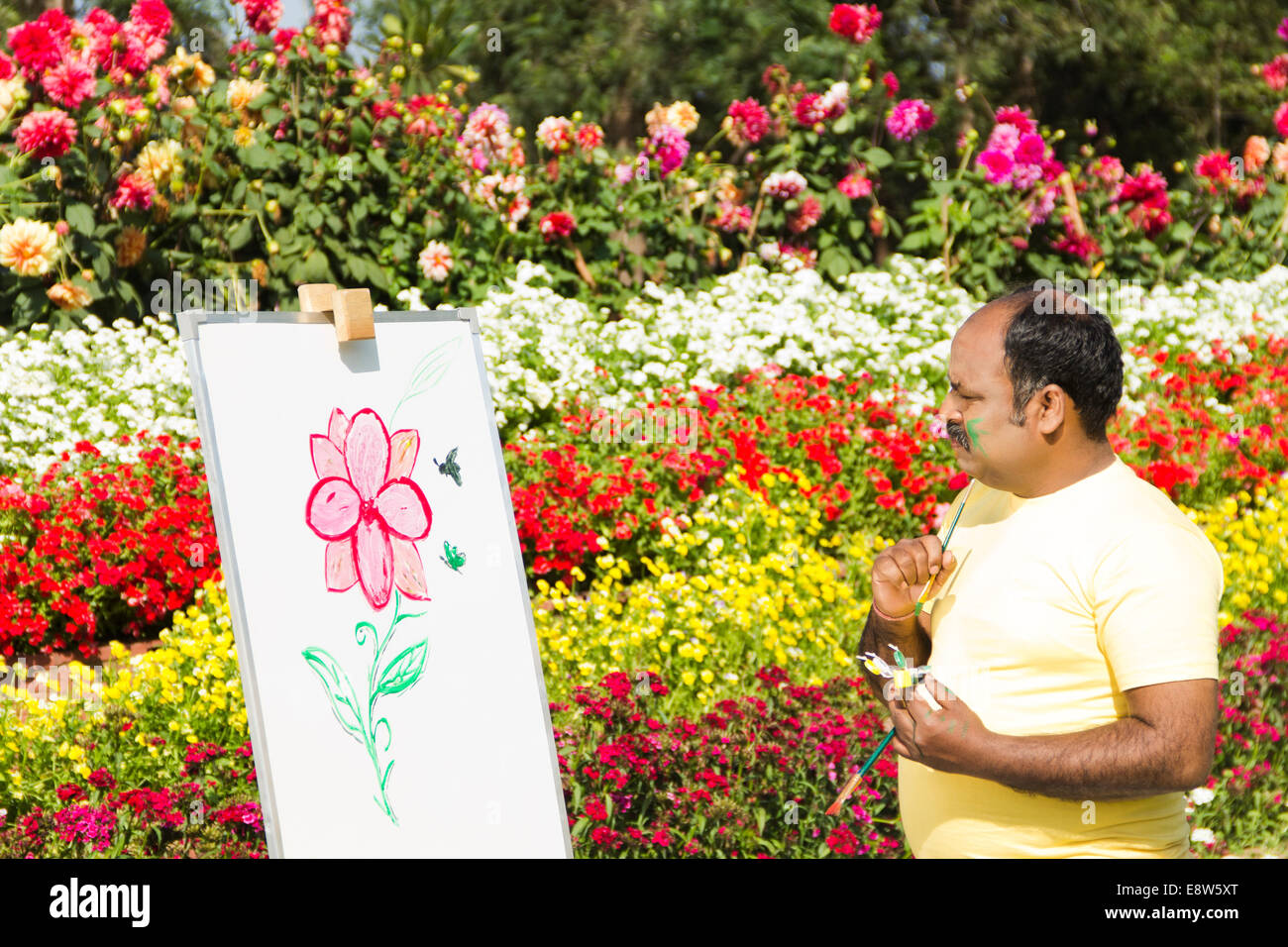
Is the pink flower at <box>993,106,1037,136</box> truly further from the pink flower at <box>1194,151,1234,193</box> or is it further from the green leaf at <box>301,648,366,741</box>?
the green leaf at <box>301,648,366,741</box>

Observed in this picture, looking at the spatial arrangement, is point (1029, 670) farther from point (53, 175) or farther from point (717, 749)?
point (53, 175)

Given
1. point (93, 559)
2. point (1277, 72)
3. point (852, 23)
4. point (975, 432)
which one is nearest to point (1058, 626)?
point (975, 432)

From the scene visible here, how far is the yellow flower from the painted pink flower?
4.41 metres

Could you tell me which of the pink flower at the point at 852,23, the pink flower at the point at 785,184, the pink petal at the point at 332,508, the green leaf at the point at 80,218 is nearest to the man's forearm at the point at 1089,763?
the pink petal at the point at 332,508

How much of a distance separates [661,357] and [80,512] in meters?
2.90

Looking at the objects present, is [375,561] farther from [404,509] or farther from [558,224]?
[558,224]

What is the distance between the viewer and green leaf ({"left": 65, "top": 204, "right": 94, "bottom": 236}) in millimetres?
5957

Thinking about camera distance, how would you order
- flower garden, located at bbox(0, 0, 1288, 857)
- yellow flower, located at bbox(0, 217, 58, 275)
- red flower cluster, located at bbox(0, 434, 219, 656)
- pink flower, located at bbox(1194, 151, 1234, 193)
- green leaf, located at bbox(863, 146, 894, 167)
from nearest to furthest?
1. flower garden, located at bbox(0, 0, 1288, 857)
2. red flower cluster, located at bbox(0, 434, 219, 656)
3. yellow flower, located at bbox(0, 217, 58, 275)
4. green leaf, located at bbox(863, 146, 894, 167)
5. pink flower, located at bbox(1194, 151, 1234, 193)

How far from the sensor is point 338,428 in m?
2.17

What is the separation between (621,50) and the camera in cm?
1348

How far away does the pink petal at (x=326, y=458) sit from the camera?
2111 millimetres

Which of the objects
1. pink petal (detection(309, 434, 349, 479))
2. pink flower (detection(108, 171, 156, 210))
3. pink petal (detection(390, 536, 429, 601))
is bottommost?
pink petal (detection(390, 536, 429, 601))

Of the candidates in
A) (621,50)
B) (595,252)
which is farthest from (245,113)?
(621,50)

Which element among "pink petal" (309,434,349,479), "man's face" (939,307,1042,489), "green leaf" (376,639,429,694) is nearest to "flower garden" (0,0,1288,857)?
"green leaf" (376,639,429,694)
